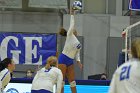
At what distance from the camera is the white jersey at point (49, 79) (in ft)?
23.8

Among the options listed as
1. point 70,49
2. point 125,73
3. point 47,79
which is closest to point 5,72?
point 47,79

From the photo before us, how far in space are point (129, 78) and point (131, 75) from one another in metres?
0.04

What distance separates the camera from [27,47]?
16.3m

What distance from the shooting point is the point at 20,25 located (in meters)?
17.0

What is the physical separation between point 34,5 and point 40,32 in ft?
4.30

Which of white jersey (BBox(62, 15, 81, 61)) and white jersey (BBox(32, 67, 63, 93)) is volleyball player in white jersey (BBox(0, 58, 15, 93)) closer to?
white jersey (BBox(32, 67, 63, 93))

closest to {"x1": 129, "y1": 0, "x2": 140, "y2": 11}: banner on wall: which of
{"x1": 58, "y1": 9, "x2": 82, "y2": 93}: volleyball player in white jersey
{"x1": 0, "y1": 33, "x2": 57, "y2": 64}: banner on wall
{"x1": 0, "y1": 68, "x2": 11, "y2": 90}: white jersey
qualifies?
{"x1": 0, "y1": 33, "x2": 57, "y2": 64}: banner on wall

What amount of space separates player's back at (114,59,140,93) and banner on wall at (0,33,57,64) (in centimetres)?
1226

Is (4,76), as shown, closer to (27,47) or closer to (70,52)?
(70,52)

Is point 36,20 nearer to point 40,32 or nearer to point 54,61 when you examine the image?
point 40,32

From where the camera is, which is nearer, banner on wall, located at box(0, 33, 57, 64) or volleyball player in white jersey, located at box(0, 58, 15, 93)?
volleyball player in white jersey, located at box(0, 58, 15, 93)

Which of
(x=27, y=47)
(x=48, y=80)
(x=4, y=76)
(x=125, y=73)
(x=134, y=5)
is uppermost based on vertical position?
(x=134, y=5)

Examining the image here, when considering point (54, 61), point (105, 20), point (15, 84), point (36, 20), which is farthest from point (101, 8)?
point (54, 61)

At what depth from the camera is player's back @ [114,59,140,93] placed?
145 inches
